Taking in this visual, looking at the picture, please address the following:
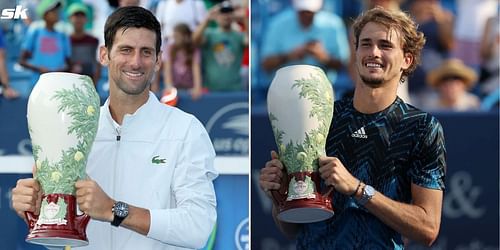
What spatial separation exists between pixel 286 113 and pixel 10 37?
3233 millimetres

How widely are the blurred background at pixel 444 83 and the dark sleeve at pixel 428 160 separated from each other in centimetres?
253

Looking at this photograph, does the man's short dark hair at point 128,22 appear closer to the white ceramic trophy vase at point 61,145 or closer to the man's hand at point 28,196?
the white ceramic trophy vase at point 61,145

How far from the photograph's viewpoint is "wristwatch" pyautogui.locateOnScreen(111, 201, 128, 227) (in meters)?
2.91

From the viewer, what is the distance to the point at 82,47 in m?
5.89

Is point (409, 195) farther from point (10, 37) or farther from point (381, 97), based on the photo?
point (10, 37)

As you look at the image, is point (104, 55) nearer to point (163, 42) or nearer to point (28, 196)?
point (28, 196)

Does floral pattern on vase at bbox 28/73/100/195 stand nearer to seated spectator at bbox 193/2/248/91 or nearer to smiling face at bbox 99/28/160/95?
smiling face at bbox 99/28/160/95

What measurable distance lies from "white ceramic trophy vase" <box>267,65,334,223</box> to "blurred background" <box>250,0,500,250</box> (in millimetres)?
2669

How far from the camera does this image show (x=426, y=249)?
605 centimetres

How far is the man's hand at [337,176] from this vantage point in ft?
9.85

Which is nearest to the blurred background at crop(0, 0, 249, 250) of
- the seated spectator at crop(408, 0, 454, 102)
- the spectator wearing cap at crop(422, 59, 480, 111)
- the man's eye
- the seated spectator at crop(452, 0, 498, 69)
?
the seated spectator at crop(408, 0, 454, 102)

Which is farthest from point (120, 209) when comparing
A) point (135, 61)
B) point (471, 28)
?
point (471, 28)

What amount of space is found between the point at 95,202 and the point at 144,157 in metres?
0.30

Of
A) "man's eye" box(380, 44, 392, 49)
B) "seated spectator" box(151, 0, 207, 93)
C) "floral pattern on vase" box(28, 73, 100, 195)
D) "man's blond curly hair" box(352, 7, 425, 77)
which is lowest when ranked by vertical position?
"floral pattern on vase" box(28, 73, 100, 195)
